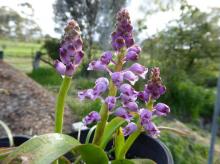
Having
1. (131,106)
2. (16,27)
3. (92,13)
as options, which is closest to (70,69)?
(131,106)

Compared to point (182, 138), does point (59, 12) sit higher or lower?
higher

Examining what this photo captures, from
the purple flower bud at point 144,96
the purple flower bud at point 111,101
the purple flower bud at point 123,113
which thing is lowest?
the purple flower bud at point 123,113

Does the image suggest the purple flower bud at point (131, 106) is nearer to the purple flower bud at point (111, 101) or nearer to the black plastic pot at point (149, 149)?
the purple flower bud at point (111, 101)

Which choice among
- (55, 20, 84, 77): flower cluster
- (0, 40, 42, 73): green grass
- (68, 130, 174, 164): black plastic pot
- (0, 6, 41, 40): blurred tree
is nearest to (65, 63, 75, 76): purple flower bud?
(55, 20, 84, 77): flower cluster

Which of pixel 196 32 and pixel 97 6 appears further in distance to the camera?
pixel 196 32

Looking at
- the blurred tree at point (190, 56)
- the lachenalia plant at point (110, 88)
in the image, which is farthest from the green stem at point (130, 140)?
the blurred tree at point (190, 56)

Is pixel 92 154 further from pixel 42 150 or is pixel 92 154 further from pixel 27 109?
pixel 27 109

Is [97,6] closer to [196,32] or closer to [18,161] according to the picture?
[18,161]

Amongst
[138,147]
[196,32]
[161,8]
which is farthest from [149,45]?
[138,147]

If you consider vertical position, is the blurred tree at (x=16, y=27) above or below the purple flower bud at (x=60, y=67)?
above
